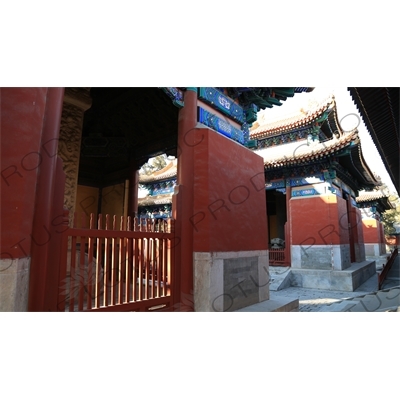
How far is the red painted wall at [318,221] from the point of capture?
10203 millimetres

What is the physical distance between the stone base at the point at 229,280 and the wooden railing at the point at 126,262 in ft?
1.51

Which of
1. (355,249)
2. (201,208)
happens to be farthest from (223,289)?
(355,249)

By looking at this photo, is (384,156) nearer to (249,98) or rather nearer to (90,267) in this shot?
(249,98)

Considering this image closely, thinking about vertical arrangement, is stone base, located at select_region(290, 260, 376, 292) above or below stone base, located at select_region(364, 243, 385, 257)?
below

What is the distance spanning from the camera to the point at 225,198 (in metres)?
4.74

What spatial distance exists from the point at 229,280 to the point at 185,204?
144 centimetres

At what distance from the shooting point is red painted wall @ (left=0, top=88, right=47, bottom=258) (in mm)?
2473

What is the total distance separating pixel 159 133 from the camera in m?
6.98

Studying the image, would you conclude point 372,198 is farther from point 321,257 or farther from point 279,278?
point 279,278

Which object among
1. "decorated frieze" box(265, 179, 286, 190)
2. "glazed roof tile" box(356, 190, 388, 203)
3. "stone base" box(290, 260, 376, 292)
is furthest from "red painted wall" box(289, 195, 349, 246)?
"glazed roof tile" box(356, 190, 388, 203)

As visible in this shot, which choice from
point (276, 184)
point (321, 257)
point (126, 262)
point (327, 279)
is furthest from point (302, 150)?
point (126, 262)

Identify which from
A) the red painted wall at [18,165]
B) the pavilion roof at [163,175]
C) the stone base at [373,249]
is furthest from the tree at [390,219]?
the red painted wall at [18,165]

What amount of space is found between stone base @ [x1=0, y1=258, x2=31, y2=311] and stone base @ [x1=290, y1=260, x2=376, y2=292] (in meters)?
9.67

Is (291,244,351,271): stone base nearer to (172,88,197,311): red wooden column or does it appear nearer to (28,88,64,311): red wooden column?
(172,88,197,311): red wooden column
